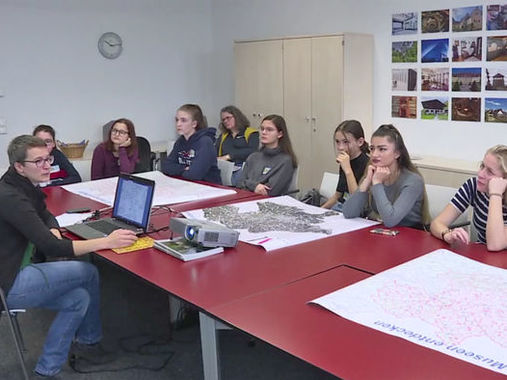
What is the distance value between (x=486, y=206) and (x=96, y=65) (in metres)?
4.94

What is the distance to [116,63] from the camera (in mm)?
6500

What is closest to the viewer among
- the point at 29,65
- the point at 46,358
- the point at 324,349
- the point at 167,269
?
the point at 324,349

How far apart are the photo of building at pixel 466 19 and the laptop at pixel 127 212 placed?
129 inches

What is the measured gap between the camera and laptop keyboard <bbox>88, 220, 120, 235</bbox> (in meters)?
2.71

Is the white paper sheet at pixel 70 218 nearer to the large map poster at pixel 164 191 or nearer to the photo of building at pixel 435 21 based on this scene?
the large map poster at pixel 164 191

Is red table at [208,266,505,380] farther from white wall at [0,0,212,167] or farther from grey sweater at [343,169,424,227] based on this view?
white wall at [0,0,212,167]

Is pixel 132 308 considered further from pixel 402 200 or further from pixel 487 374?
pixel 487 374

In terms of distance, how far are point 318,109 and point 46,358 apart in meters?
3.69

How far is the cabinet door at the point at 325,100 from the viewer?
209 inches

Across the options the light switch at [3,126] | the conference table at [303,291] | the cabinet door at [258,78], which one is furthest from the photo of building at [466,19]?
the light switch at [3,126]

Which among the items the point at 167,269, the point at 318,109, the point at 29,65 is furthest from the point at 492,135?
the point at 29,65

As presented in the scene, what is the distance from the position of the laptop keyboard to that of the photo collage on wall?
3.29 metres

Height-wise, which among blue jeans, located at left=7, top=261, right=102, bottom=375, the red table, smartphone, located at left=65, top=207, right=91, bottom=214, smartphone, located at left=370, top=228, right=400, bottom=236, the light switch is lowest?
blue jeans, located at left=7, top=261, right=102, bottom=375

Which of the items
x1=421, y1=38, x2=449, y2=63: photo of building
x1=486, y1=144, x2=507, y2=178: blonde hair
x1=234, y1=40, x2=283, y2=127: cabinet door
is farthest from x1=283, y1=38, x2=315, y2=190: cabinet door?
x1=486, y1=144, x2=507, y2=178: blonde hair
